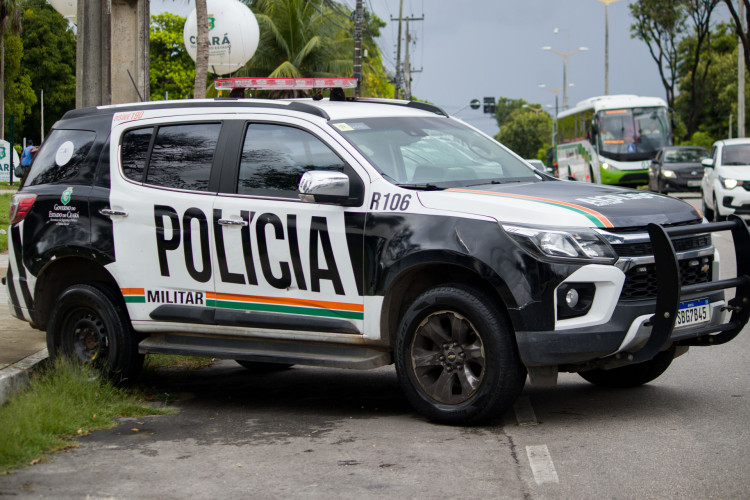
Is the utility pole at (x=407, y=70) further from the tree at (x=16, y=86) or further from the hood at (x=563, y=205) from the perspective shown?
the hood at (x=563, y=205)

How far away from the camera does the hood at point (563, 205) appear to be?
576 centimetres

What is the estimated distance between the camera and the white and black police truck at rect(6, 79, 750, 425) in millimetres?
5746

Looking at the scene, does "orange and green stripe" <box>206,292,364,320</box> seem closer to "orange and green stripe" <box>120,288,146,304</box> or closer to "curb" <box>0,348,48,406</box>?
"orange and green stripe" <box>120,288,146,304</box>

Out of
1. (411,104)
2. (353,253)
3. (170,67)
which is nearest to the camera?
(353,253)

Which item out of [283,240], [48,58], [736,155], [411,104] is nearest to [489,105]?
[48,58]

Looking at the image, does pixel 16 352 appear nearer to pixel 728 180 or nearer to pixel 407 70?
pixel 728 180

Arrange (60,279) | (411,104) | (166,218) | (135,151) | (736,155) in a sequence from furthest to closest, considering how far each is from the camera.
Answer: (736,155)
(60,279)
(411,104)
(135,151)
(166,218)

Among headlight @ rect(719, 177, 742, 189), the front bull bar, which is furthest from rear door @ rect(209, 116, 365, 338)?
headlight @ rect(719, 177, 742, 189)

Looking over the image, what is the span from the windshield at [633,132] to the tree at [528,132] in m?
117

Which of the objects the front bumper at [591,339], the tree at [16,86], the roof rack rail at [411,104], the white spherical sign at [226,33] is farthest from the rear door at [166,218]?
the tree at [16,86]

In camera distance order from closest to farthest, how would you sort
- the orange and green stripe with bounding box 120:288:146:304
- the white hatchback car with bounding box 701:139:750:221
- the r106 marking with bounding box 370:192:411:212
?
the r106 marking with bounding box 370:192:411:212 < the orange and green stripe with bounding box 120:288:146:304 < the white hatchback car with bounding box 701:139:750:221

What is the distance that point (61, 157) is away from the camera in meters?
7.69

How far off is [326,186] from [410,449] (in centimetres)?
164

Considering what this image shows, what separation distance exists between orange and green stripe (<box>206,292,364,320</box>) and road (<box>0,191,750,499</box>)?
2.22 ft
